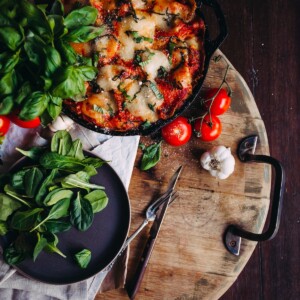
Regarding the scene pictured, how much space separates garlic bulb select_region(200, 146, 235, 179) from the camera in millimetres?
2188

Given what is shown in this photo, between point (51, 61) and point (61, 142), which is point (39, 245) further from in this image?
point (51, 61)

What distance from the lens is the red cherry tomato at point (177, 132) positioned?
7.05 ft

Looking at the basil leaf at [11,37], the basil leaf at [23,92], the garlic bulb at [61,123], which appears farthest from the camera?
the garlic bulb at [61,123]

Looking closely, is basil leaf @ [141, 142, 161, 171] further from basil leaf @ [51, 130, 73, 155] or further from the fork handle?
basil leaf @ [51, 130, 73, 155]

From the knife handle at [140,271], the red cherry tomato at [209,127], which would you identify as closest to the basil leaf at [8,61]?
the red cherry tomato at [209,127]

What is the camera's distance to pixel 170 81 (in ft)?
6.56

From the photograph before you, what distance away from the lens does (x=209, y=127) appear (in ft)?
7.11

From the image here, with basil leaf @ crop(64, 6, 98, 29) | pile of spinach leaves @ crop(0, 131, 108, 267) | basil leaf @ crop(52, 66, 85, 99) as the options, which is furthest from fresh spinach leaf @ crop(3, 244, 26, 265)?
basil leaf @ crop(64, 6, 98, 29)

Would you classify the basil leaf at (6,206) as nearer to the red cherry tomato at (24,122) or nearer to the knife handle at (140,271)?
the red cherry tomato at (24,122)

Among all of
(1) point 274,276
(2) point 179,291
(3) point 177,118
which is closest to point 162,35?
(3) point 177,118

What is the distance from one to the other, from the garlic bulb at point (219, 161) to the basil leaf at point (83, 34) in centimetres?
75

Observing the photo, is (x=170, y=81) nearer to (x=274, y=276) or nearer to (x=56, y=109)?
(x=56, y=109)

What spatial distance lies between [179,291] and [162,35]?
116 centimetres

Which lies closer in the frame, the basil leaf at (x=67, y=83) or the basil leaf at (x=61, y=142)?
the basil leaf at (x=67, y=83)
